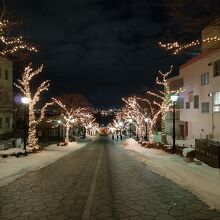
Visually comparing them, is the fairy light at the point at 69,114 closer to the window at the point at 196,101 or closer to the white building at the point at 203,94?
the white building at the point at 203,94

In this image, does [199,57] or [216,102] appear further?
[199,57]

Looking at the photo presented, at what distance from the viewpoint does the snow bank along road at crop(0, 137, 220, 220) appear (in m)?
8.30

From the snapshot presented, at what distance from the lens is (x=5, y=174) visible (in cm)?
1459

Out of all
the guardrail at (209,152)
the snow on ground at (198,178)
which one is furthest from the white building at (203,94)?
the snow on ground at (198,178)

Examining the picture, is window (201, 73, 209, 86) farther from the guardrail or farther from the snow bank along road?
the snow bank along road

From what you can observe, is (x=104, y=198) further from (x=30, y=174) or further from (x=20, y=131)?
(x=20, y=131)

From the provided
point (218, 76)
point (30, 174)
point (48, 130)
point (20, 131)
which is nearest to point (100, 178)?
point (30, 174)

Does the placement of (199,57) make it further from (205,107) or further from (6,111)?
(6,111)

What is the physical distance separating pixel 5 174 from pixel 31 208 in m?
6.13

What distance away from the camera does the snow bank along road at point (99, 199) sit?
27.2 ft

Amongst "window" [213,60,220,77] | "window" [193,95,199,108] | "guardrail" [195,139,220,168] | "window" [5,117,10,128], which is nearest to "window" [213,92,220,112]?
"window" [213,60,220,77]

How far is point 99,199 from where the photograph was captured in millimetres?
10008

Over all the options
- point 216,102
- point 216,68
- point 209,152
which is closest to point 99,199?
point 209,152

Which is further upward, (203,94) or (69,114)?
(203,94)
